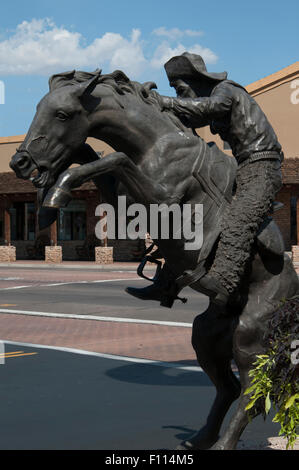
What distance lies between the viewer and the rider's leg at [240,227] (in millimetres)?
4062

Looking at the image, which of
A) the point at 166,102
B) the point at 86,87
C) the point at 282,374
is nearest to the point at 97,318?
the point at 166,102

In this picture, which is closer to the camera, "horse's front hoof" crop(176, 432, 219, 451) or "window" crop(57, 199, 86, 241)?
"horse's front hoof" crop(176, 432, 219, 451)

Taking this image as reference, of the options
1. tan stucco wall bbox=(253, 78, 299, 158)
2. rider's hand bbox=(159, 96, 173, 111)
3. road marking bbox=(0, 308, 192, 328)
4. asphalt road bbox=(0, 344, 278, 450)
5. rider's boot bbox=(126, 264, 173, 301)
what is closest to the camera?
rider's hand bbox=(159, 96, 173, 111)

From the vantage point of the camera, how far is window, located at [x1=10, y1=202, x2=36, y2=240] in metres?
44.4

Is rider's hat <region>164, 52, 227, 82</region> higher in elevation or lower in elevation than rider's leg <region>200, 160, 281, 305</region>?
higher

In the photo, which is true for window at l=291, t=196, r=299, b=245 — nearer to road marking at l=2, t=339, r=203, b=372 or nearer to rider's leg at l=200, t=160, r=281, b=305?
road marking at l=2, t=339, r=203, b=372

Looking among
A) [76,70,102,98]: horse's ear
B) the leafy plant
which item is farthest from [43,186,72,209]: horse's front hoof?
the leafy plant

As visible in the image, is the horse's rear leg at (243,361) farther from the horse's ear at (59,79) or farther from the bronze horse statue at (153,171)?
the horse's ear at (59,79)

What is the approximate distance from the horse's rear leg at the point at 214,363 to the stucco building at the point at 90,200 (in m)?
22.8

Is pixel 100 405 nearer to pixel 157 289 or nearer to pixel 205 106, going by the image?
pixel 157 289

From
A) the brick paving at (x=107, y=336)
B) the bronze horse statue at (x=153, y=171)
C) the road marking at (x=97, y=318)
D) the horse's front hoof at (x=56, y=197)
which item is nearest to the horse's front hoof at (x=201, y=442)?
the bronze horse statue at (x=153, y=171)

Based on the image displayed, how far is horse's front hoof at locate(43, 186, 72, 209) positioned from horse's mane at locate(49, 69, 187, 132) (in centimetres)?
66

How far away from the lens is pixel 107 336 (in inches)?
432

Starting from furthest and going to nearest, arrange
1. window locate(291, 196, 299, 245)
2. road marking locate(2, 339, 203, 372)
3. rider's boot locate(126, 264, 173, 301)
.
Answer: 1. window locate(291, 196, 299, 245)
2. road marking locate(2, 339, 203, 372)
3. rider's boot locate(126, 264, 173, 301)
